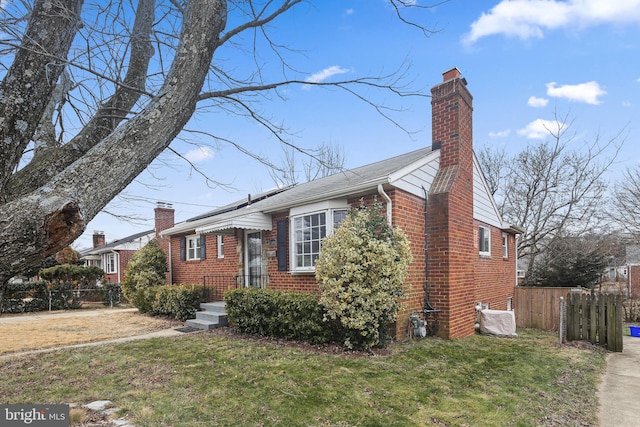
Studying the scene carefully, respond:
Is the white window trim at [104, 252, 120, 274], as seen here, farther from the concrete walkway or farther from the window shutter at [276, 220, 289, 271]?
the concrete walkway

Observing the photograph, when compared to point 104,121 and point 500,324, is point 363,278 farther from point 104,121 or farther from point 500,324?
point 104,121

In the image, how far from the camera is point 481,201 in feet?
37.8

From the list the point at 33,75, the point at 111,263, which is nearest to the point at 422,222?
the point at 33,75

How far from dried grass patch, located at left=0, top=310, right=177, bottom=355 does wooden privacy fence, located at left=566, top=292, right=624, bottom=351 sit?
10634 mm

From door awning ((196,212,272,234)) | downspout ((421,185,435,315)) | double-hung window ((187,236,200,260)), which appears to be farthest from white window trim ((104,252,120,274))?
downspout ((421,185,435,315))

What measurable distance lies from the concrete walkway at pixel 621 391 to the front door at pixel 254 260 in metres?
8.33

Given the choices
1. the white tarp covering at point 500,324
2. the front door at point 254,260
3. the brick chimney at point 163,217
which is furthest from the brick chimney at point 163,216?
the white tarp covering at point 500,324

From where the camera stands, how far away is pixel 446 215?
8594 mm

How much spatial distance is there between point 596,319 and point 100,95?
34.1 ft

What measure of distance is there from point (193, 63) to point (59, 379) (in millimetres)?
5480

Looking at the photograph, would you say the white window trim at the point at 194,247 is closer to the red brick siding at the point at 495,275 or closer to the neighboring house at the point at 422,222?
the neighboring house at the point at 422,222

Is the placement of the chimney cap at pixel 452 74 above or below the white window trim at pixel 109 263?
above

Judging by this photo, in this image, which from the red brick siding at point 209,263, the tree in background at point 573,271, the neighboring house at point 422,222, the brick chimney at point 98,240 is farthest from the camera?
A: the brick chimney at point 98,240

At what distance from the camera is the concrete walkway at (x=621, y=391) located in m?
4.42
